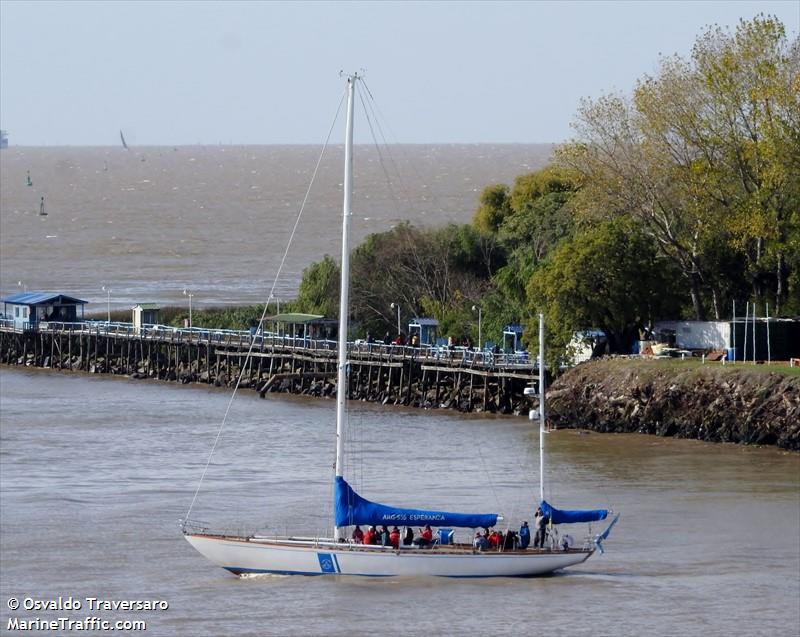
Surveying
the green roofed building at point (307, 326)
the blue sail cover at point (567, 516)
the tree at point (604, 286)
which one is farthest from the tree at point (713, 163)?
the blue sail cover at point (567, 516)

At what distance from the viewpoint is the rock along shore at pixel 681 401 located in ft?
174

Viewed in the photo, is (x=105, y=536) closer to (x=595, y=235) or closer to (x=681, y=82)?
(x=595, y=235)

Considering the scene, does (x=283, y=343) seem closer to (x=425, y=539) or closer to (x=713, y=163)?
(x=713, y=163)

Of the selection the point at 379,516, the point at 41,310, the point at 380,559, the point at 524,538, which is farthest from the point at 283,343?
the point at 380,559

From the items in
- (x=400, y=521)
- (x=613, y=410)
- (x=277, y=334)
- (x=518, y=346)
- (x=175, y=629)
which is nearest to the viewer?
(x=175, y=629)

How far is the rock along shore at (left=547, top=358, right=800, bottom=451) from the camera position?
5306cm

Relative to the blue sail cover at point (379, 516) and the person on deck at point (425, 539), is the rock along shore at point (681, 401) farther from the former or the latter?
the person on deck at point (425, 539)

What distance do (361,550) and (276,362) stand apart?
117ft

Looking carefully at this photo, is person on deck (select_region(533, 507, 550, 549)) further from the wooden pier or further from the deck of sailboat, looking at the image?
the wooden pier

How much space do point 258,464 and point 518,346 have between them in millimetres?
17636

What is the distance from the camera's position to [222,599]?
116ft

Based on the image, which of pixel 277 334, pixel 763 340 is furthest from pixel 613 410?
pixel 277 334

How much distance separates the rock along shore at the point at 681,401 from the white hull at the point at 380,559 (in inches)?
686

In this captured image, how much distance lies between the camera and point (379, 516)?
36.5 meters
